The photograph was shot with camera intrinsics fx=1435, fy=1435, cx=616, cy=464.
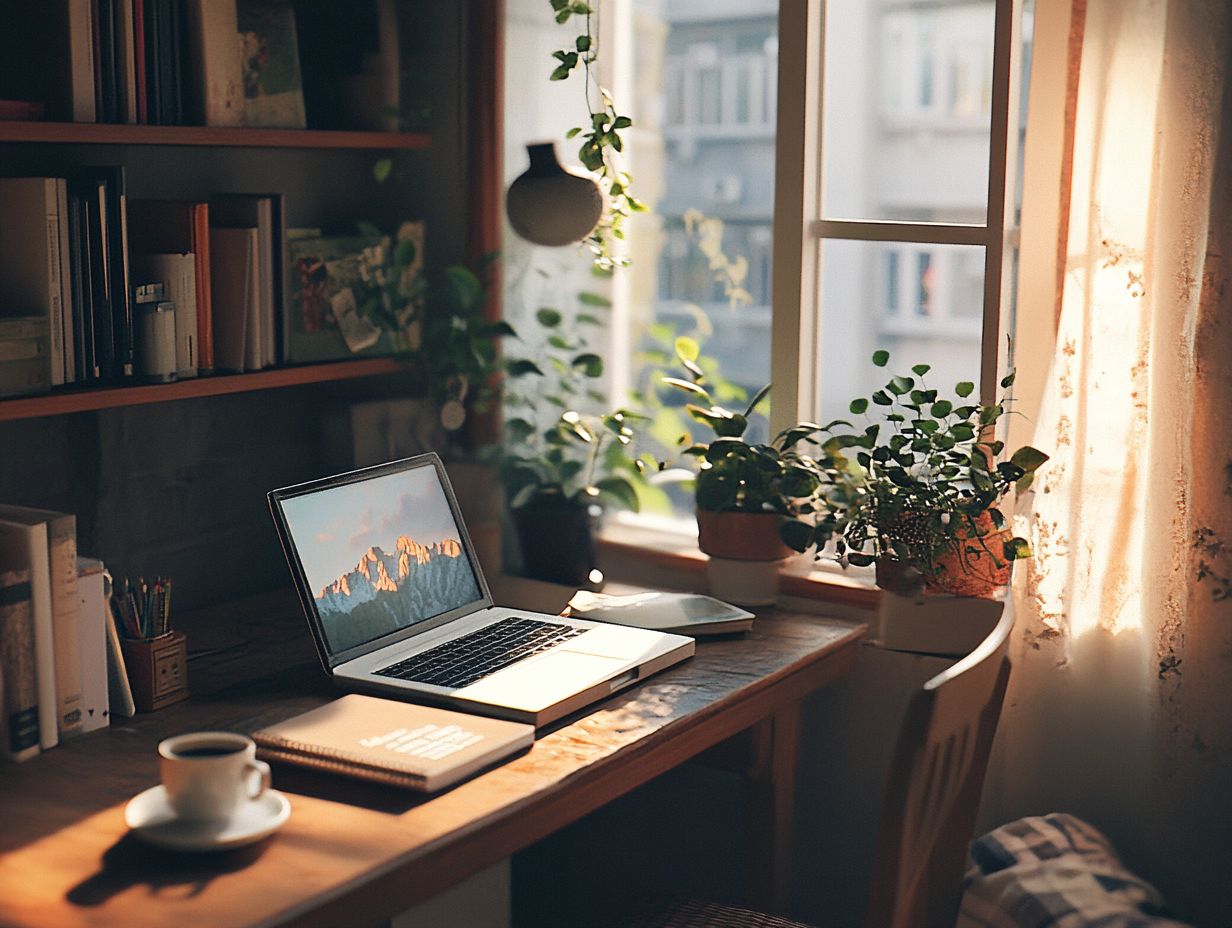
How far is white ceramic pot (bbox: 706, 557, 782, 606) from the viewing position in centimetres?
220

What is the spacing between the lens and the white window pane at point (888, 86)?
2.19m

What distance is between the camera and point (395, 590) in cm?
193

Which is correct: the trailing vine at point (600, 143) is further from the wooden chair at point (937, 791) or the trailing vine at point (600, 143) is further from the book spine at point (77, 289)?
the wooden chair at point (937, 791)

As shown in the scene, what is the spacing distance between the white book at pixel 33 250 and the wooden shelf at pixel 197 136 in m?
0.06

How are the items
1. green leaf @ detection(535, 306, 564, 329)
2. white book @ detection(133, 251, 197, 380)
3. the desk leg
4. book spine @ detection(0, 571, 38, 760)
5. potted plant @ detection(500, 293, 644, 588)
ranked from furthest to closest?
1. green leaf @ detection(535, 306, 564, 329)
2. potted plant @ detection(500, 293, 644, 588)
3. the desk leg
4. white book @ detection(133, 251, 197, 380)
5. book spine @ detection(0, 571, 38, 760)

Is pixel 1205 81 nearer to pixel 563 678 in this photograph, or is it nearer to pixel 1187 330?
pixel 1187 330

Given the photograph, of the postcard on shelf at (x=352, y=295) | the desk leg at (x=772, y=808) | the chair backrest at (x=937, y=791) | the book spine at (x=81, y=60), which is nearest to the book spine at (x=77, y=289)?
the book spine at (x=81, y=60)

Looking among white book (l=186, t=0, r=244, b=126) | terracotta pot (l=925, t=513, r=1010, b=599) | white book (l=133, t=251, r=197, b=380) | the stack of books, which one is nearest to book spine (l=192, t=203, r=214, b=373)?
white book (l=133, t=251, r=197, b=380)

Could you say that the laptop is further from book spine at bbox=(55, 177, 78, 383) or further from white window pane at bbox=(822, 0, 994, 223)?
white window pane at bbox=(822, 0, 994, 223)

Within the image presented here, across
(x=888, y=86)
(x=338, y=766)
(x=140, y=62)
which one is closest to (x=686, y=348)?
(x=888, y=86)

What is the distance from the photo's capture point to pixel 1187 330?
1.83 m

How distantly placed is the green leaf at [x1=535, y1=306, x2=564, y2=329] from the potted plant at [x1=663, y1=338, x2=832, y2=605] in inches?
12.4

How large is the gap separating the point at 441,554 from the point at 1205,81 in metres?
1.17

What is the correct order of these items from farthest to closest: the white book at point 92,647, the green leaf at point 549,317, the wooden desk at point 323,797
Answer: the green leaf at point 549,317, the white book at point 92,647, the wooden desk at point 323,797
